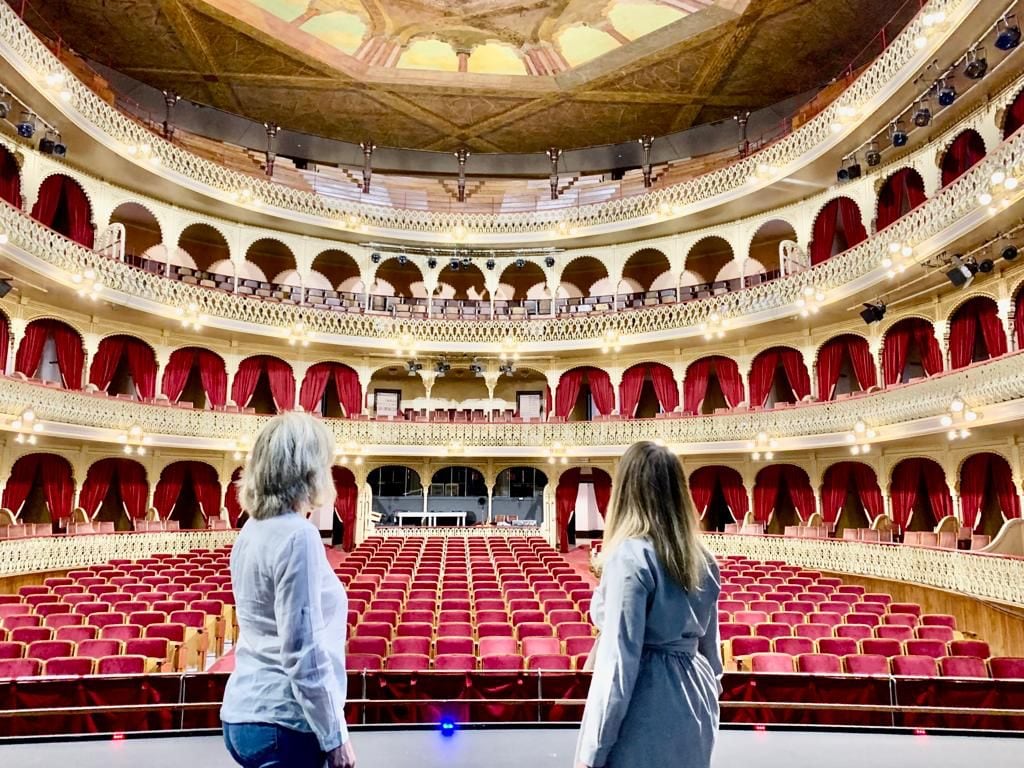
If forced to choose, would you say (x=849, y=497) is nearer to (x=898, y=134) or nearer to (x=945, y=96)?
(x=898, y=134)

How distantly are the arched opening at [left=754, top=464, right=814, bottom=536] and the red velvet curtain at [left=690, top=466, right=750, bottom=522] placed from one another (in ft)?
1.40

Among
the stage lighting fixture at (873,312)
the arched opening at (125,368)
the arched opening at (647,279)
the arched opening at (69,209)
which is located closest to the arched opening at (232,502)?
the arched opening at (125,368)

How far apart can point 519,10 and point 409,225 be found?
710 centimetres

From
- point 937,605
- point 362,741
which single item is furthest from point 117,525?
point 937,605

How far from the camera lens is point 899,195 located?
52.1 feet

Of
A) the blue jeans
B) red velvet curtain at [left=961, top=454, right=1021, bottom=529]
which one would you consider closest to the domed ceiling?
red velvet curtain at [left=961, top=454, right=1021, bottom=529]

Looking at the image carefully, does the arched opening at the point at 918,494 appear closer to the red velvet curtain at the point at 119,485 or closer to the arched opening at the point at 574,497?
the arched opening at the point at 574,497

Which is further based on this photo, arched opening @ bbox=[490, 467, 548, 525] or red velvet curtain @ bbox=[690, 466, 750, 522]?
arched opening @ bbox=[490, 467, 548, 525]

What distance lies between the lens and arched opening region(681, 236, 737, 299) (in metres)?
21.3

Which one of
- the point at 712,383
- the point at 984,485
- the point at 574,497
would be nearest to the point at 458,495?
the point at 574,497

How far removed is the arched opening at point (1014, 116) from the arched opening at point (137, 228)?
63.9 ft

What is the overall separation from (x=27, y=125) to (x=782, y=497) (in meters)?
18.7

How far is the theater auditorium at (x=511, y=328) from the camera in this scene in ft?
22.9

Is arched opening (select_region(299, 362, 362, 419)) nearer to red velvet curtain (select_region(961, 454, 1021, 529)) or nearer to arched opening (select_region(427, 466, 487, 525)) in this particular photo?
arched opening (select_region(427, 466, 487, 525))
